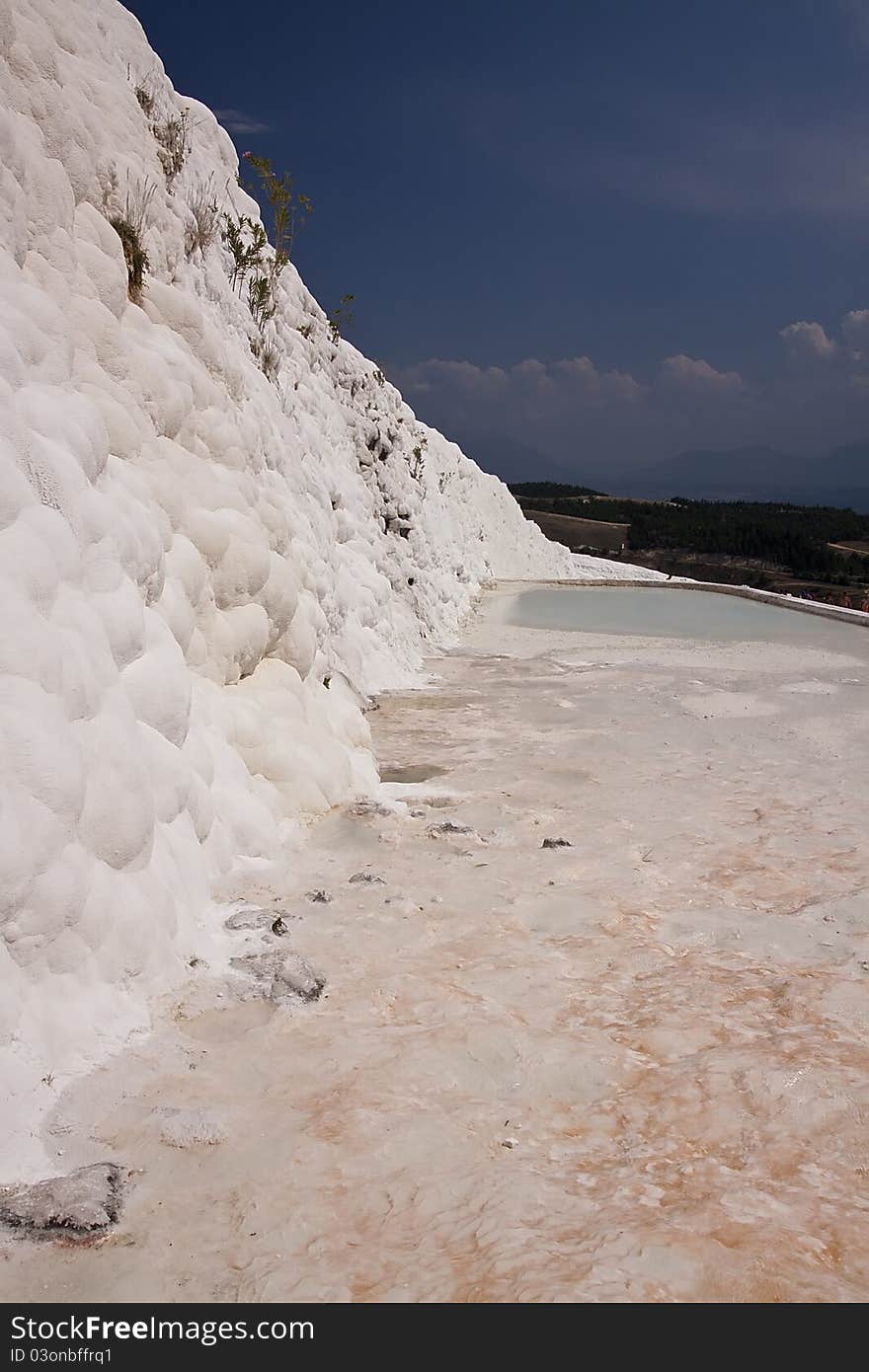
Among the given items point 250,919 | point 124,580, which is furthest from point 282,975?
point 124,580

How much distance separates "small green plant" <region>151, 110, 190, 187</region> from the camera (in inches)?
267

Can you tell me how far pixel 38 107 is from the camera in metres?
4.77

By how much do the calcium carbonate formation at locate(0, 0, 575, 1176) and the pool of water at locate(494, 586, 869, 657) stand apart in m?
9.54

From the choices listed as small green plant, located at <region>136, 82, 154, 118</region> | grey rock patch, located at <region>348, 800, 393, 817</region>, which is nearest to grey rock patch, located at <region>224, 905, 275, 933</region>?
grey rock patch, located at <region>348, 800, 393, 817</region>

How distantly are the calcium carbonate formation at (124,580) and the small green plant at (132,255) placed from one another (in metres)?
0.04

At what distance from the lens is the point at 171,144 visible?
23.6ft

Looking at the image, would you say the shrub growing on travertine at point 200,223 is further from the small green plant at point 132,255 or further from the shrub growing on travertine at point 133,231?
the small green plant at point 132,255

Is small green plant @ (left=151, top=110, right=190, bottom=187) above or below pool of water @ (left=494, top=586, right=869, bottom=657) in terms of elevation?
above

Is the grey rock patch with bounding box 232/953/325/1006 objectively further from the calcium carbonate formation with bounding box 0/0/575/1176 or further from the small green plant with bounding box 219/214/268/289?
the small green plant with bounding box 219/214/268/289

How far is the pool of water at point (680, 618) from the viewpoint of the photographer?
16.2 meters

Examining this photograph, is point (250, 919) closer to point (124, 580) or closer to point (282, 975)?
point (282, 975)

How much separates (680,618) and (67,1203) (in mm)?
18467

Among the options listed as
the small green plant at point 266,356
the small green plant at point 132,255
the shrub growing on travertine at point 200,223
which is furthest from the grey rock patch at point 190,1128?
the small green plant at point 266,356
